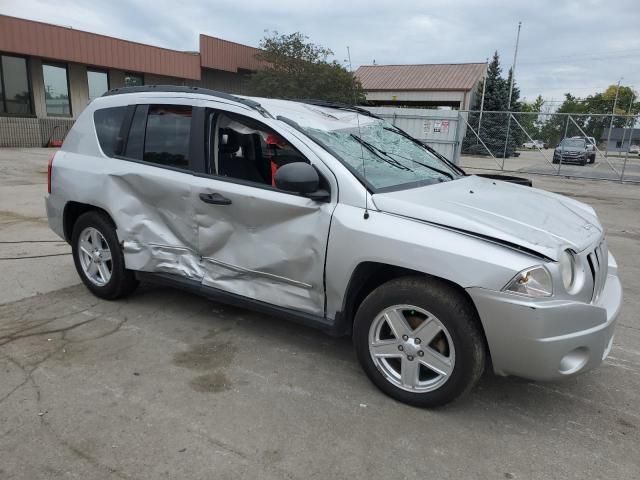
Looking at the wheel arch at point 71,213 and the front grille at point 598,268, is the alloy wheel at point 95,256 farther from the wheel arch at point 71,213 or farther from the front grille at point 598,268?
the front grille at point 598,268

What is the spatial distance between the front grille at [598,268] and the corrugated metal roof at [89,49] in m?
21.3

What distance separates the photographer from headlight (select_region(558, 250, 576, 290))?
8.42 ft

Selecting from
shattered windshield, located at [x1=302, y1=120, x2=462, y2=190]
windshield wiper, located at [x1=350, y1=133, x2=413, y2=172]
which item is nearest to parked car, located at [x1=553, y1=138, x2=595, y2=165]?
shattered windshield, located at [x1=302, y1=120, x2=462, y2=190]

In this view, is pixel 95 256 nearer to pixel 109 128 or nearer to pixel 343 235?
pixel 109 128

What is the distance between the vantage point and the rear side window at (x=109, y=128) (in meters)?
4.21

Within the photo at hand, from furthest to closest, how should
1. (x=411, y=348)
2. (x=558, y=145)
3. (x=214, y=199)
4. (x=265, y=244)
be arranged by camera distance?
(x=558, y=145) < (x=214, y=199) < (x=265, y=244) < (x=411, y=348)

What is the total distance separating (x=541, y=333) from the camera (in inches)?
98.3

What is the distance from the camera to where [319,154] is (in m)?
3.17

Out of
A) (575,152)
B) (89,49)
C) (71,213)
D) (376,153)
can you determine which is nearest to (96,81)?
(89,49)

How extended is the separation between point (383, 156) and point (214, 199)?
4.08 feet

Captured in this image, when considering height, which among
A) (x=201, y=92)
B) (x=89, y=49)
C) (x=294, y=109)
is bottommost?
(x=294, y=109)

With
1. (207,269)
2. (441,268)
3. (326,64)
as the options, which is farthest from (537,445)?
(326,64)

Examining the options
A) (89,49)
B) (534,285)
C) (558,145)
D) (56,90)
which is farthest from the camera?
(558,145)

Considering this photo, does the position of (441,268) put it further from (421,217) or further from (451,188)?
(451,188)
